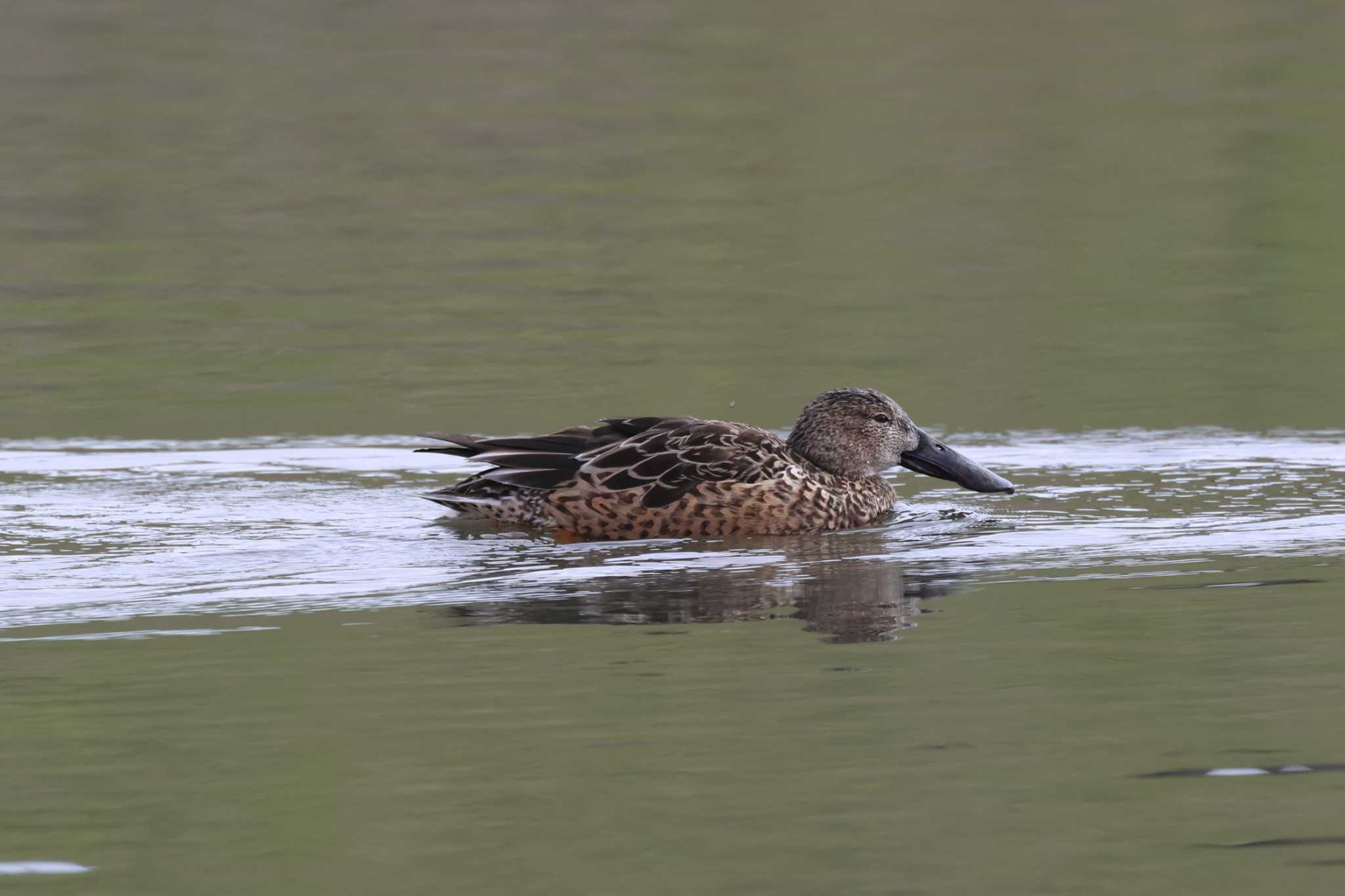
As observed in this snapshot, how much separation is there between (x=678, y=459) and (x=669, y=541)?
1.47ft

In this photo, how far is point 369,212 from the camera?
2023 centimetres

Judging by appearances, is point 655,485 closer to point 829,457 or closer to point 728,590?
point 829,457

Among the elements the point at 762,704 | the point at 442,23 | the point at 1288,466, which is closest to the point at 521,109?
the point at 442,23

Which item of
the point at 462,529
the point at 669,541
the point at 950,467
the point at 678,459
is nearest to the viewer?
the point at 669,541

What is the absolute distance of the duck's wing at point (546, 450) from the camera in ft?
34.4

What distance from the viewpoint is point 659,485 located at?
405 inches

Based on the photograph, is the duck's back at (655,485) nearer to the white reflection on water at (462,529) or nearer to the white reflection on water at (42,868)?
the white reflection on water at (462,529)

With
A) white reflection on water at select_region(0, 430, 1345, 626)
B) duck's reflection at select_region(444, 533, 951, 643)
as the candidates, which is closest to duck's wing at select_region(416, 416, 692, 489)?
white reflection on water at select_region(0, 430, 1345, 626)

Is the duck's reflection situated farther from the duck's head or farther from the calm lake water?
the duck's head

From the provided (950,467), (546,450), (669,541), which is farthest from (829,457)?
(546,450)

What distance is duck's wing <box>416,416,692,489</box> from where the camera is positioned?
10477mm

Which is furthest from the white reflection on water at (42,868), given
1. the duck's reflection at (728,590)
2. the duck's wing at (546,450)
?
the duck's wing at (546,450)

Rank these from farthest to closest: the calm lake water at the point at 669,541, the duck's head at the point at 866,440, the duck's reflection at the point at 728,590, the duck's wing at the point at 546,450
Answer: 1. the duck's head at the point at 866,440
2. the duck's wing at the point at 546,450
3. the duck's reflection at the point at 728,590
4. the calm lake water at the point at 669,541

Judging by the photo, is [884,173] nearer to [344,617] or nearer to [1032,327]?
[1032,327]
